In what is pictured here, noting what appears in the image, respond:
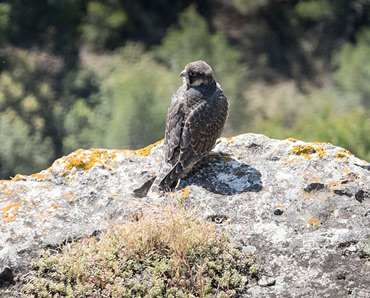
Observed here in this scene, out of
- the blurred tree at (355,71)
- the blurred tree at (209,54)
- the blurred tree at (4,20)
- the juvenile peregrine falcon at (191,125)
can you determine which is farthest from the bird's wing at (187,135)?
the blurred tree at (4,20)

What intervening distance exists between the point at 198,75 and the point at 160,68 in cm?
946

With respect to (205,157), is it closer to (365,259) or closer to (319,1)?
(365,259)

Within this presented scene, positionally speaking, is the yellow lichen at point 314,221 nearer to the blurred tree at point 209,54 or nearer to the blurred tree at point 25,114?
the blurred tree at point 25,114

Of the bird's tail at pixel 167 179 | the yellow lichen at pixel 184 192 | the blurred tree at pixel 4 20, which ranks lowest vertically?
the yellow lichen at pixel 184 192

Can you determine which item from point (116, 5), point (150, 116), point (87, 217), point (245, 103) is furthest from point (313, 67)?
point (87, 217)

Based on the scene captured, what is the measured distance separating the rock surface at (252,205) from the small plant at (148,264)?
0.57 feet

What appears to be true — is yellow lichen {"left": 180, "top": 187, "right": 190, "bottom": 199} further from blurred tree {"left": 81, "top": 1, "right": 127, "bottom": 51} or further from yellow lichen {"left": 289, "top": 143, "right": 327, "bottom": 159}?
blurred tree {"left": 81, "top": 1, "right": 127, "bottom": 51}

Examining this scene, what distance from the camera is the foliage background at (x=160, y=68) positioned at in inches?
502

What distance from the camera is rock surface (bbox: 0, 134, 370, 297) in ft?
15.3

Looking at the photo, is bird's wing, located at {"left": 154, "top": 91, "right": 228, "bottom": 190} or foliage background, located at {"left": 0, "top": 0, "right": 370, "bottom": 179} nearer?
bird's wing, located at {"left": 154, "top": 91, "right": 228, "bottom": 190}

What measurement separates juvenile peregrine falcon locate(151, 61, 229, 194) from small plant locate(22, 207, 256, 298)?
1.02 m

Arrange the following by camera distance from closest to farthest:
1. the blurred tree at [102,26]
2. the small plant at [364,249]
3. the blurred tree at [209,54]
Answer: the small plant at [364,249], the blurred tree at [209,54], the blurred tree at [102,26]

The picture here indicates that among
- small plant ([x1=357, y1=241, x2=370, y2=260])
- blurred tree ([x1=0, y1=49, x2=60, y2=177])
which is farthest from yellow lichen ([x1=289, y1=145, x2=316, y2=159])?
blurred tree ([x1=0, y1=49, x2=60, y2=177])

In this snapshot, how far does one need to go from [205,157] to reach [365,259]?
6.50ft
